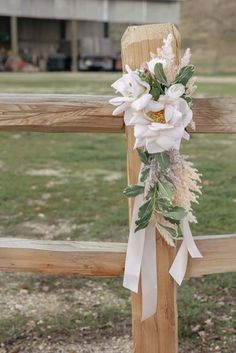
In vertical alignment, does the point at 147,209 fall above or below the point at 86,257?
above

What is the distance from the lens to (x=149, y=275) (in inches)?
92.1

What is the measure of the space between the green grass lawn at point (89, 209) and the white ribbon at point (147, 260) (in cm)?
94

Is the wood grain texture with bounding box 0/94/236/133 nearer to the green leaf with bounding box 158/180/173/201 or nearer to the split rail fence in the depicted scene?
the split rail fence

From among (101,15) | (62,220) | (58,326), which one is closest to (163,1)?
(101,15)

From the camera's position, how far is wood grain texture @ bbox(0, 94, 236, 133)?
88.7 inches

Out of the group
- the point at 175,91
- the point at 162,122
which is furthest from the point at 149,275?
the point at 175,91

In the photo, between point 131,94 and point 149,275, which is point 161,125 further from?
point 149,275

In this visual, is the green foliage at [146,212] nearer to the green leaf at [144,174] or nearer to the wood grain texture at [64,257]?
the green leaf at [144,174]

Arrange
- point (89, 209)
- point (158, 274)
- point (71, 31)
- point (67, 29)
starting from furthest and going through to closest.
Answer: point (67, 29) < point (71, 31) < point (89, 209) < point (158, 274)

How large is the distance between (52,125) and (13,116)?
0.51ft

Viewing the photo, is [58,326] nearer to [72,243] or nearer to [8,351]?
[8,351]

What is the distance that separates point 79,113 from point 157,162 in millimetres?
365

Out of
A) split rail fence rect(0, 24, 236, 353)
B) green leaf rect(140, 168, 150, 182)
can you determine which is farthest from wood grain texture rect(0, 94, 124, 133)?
green leaf rect(140, 168, 150, 182)

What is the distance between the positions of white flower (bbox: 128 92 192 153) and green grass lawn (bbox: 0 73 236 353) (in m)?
1.51
